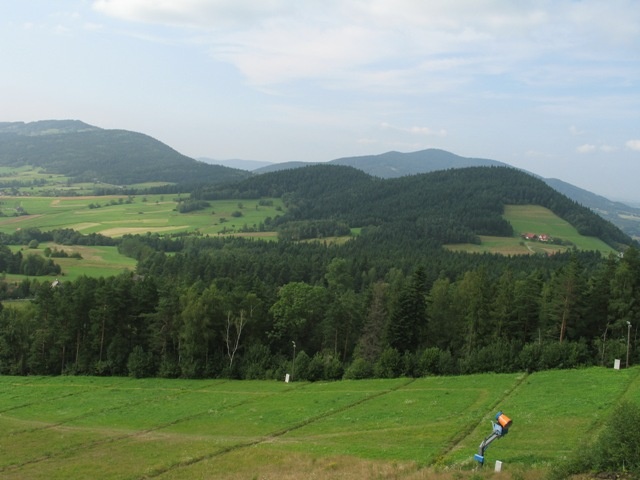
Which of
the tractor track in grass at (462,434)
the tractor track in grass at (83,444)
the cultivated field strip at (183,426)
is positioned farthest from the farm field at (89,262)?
the tractor track in grass at (462,434)

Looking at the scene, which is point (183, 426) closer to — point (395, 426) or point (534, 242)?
point (395, 426)

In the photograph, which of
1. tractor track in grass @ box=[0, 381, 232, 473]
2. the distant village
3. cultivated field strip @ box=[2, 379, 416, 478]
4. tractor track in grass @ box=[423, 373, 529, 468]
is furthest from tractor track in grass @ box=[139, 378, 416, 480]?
the distant village

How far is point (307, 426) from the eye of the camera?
34.9 metres

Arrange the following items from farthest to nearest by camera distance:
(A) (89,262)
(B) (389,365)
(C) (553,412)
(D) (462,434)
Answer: (A) (89,262) → (B) (389,365) → (C) (553,412) → (D) (462,434)

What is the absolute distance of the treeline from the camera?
50562 millimetres

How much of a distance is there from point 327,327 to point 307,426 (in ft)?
86.7

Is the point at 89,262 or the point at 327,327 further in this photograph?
the point at 89,262

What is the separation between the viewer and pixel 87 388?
51.5m

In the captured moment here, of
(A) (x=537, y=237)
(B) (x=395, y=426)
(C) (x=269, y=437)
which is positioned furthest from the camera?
(A) (x=537, y=237)

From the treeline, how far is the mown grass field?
365 cm

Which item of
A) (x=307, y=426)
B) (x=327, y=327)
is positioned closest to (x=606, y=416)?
(x=307, y=426)

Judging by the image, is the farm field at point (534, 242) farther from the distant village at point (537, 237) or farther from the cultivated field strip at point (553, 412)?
the cultivated field strip at point (553, 412)

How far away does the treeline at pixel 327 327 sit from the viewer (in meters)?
50.6

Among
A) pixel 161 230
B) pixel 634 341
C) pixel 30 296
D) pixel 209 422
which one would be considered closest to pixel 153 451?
pixel 209 422
